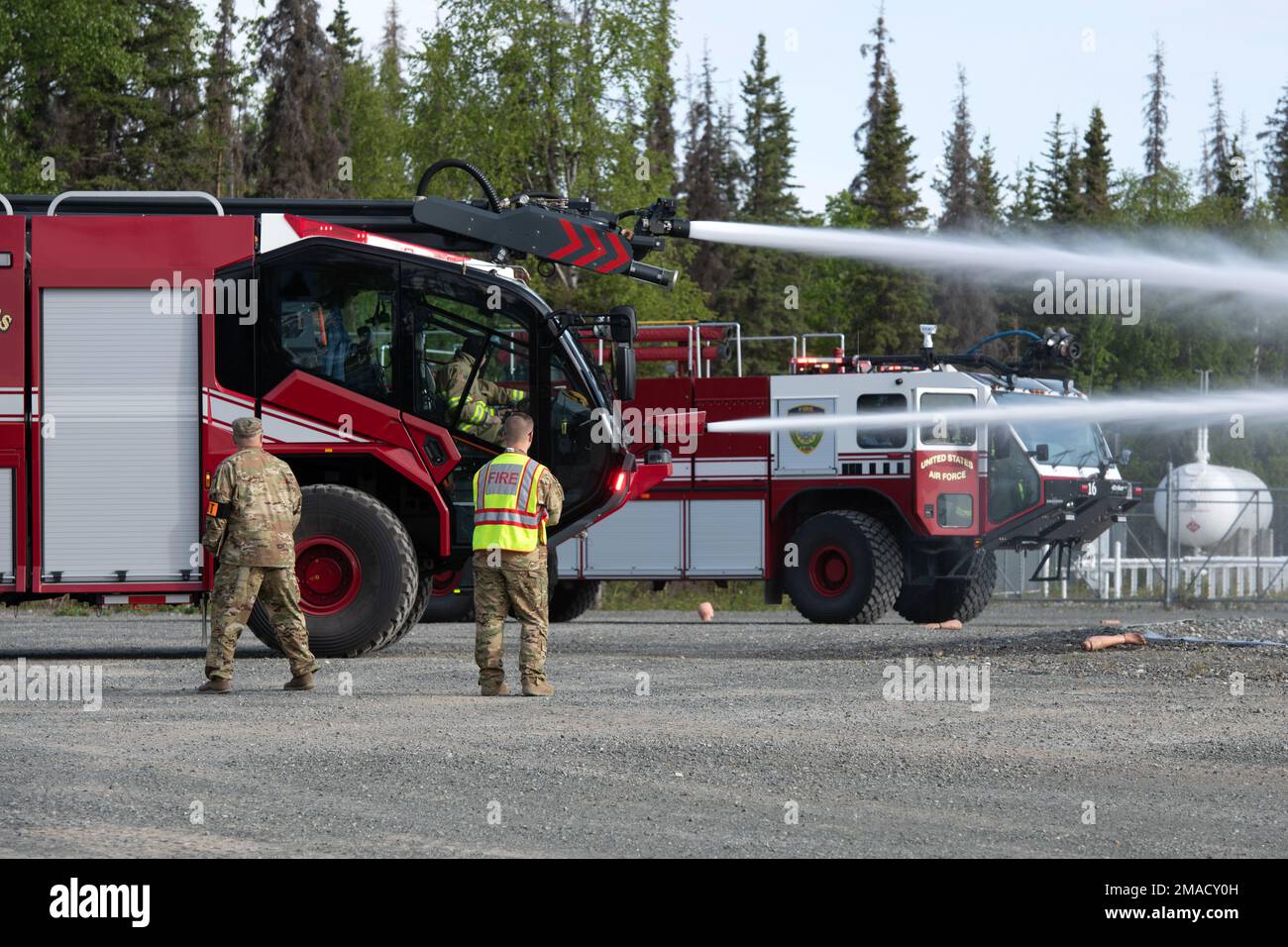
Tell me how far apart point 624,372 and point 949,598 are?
8821 millimetres

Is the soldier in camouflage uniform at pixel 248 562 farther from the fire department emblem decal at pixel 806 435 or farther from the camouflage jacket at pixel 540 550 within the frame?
the fire department emblem decal at pixel 806 435

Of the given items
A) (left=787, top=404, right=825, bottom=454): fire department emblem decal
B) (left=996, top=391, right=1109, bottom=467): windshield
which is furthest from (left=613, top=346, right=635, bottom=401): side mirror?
(left=996, top=391, right=1109, bottom=467): windshield

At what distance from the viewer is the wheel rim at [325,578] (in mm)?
13883

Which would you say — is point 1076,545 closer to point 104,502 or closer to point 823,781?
point 104,502

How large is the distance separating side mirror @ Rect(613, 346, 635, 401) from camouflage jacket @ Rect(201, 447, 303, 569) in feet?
10.8

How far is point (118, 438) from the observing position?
13.9 metres

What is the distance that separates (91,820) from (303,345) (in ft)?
23.5

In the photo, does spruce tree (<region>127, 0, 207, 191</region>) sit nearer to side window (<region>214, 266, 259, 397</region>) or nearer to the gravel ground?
side window (<region>214, 266, 259, 397</region>)

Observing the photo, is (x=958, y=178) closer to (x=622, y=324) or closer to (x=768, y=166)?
(x=768, y=166)

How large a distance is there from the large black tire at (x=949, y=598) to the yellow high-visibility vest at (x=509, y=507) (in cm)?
1067

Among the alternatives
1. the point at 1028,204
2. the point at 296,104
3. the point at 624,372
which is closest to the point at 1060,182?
the point at 1028,204

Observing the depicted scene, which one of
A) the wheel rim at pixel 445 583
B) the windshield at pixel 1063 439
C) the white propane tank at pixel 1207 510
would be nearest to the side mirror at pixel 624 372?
the wheel rim at pixel 445 583
